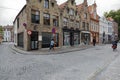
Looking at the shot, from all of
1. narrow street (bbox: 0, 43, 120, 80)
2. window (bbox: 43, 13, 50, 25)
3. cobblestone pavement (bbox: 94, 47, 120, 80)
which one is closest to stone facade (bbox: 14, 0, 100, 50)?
window (bbox: 43, 13, 50, 25)

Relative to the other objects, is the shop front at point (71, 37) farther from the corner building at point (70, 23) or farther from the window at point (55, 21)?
the window at point (55, 21)

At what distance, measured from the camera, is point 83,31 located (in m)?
33.8

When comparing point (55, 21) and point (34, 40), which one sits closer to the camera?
point (34, 40)

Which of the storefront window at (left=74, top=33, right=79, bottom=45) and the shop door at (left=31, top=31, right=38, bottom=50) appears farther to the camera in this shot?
the storefront window at (left=74, top=33, right=79, bottom=45)

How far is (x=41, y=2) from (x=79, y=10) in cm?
1269

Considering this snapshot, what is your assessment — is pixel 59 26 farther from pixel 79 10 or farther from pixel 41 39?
pixel 79 10

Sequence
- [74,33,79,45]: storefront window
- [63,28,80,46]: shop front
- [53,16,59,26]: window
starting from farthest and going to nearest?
[74,33,79,45]: storefront window < [63,28,80,46]: shop front < [53,16,59,26]: window

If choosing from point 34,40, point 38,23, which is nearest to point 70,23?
point 38,23

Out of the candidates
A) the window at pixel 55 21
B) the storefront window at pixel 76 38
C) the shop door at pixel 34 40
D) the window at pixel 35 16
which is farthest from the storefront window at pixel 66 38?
the shop door at pixel 34 40

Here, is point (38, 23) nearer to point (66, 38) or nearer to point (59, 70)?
point (66, 38)

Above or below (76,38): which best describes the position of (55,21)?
above

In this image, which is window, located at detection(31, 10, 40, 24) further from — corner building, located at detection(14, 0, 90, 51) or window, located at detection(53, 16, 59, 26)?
window, located at detection(53, 16, 59, 26)

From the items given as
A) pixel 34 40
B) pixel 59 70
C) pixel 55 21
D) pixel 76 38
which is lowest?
pixel 59 70

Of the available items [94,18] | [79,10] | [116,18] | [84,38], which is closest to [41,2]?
[79,10]
